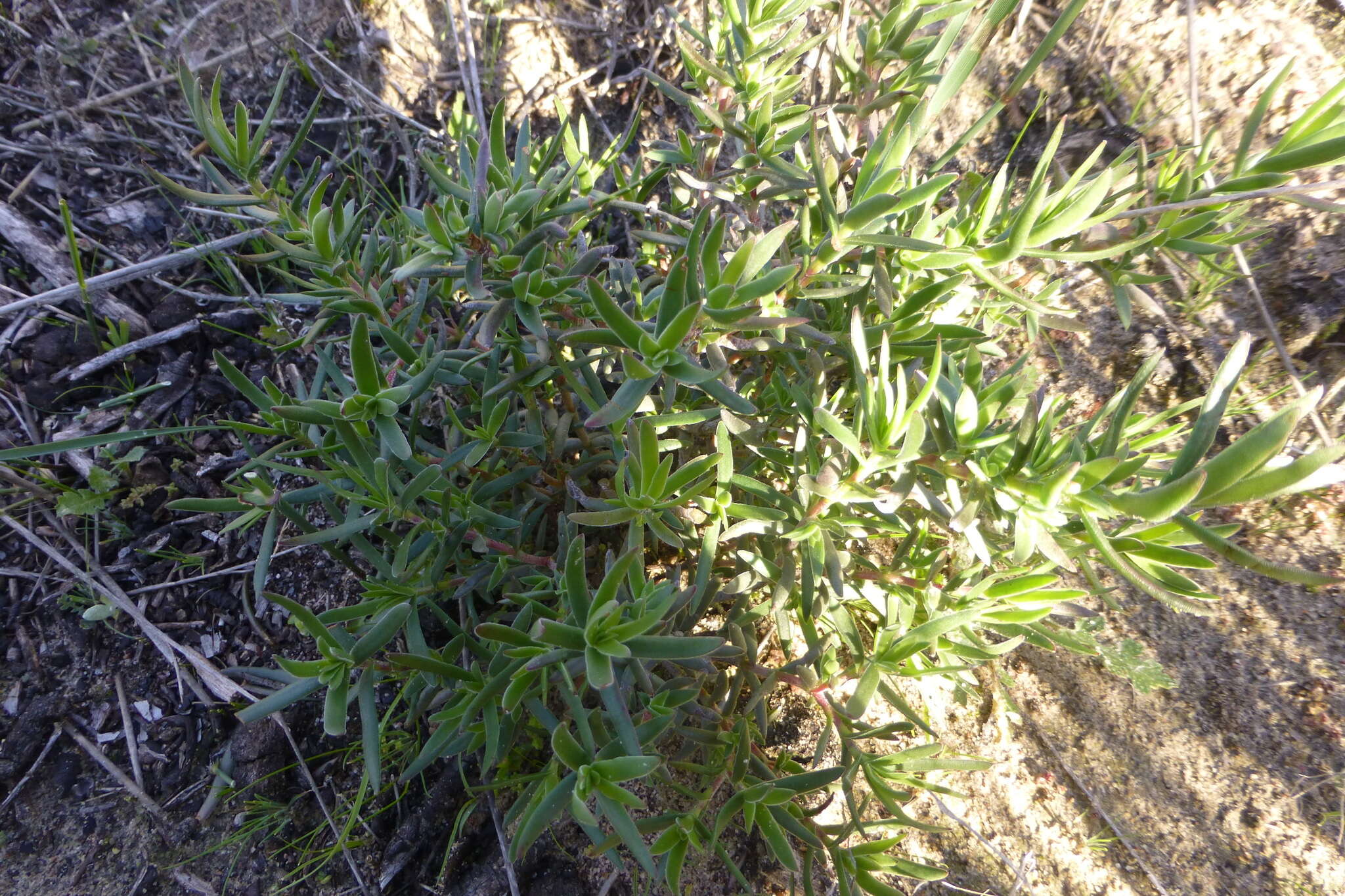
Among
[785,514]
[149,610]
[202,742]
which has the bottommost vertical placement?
[202,742]

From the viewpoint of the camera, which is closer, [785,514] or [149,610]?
[785,514]

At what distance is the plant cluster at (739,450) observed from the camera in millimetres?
1554

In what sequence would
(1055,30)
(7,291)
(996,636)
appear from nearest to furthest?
(1055,30)
(996,636)
(7,291)

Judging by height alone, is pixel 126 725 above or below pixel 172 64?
below

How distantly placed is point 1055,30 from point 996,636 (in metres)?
1.94

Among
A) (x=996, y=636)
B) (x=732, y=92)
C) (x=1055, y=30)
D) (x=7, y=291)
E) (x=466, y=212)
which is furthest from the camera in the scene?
(x=7, y=291)

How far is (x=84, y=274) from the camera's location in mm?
2885

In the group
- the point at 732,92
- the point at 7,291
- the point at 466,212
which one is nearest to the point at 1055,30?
the point at 732,92

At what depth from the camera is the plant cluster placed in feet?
5.10

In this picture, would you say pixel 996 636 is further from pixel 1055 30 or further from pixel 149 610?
pixel 149 610

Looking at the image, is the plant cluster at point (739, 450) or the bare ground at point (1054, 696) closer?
the plant cluster at point (739, 450)

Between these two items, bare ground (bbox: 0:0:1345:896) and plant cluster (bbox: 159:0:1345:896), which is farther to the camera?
bare ground (bbox: 0:0:1345:896)

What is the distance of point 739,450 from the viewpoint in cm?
242

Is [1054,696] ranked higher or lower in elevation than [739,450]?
lower
